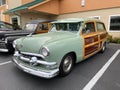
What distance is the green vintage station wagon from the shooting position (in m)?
3.21

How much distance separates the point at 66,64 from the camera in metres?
3.82

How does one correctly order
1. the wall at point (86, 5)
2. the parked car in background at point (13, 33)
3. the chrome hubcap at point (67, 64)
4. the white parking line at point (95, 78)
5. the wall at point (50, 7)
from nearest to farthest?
1. the white parking line at point (95, 78)
2. the chrome hubcap at point (67, 64)
3. the parked car in background at point (13, 33)
4. the wall at point (86, 5)
5. the wall at point (50, 7)

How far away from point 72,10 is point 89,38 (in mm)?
9369

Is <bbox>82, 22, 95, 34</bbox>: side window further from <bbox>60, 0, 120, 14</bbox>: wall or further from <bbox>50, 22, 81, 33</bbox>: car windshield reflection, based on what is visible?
<bbox>60, 0, 120, 14</bbox>: wall

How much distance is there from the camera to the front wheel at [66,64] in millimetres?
3570

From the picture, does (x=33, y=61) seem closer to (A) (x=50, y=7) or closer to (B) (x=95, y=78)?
(B) (x=95, y=78)

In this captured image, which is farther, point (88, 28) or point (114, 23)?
point (114, 23)

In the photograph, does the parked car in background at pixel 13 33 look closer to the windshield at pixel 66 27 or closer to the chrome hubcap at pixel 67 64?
the windshield at pixel 66 27

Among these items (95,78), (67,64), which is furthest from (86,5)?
(95,78)

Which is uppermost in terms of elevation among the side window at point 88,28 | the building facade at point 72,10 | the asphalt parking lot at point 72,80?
the building facade at point 72,10

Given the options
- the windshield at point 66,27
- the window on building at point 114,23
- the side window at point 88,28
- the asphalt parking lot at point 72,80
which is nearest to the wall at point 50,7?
the window on building at point 114,23

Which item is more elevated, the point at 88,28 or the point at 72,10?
the point at 72,10

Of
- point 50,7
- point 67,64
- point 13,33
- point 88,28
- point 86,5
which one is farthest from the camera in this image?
point 50,7

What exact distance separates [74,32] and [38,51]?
1685 millimetres
